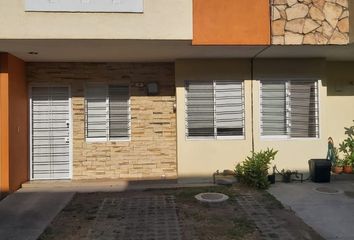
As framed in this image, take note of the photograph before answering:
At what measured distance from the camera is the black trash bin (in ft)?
34.2

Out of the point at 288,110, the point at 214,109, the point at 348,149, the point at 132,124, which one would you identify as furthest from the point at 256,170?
the point at 132,124

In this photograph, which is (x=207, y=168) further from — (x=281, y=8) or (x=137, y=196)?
(x=281, y=8)

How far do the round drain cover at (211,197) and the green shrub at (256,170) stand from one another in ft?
3.76

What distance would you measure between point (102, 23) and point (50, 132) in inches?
159

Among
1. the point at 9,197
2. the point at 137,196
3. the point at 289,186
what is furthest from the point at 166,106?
the point at 9,197

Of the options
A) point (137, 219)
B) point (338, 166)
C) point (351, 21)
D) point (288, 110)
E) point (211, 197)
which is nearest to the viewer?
point (137, 219)

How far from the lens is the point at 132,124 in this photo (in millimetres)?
11133

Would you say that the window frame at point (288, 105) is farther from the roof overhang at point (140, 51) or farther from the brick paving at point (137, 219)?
the brick paving at point (137, 219)

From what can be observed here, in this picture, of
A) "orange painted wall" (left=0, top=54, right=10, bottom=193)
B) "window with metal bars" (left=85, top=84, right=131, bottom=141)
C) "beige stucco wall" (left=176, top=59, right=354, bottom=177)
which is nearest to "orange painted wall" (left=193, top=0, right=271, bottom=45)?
"beige stucco wall" (left=176, top=59, right=354, bottom=177)

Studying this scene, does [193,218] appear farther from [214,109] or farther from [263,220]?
[214,109]

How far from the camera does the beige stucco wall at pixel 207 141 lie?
1060 cm

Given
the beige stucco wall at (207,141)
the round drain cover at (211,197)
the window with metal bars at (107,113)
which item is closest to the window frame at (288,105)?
the beige stucco wall at (207,141)

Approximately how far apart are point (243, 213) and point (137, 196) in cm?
259

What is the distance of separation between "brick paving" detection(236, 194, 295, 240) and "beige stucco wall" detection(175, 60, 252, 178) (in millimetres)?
1757
